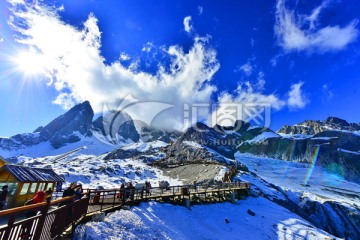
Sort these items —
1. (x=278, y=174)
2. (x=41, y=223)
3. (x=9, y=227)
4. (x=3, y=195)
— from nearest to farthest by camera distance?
(x=9, y=227) → (x=41, y=223) → (x=3, y=195) → (x=278, y=174)

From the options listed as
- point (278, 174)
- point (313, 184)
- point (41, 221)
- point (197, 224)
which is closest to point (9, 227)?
point (41, 221)

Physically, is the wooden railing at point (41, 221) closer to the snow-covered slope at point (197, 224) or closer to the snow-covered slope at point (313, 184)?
the snow-covered slope at point (197, 224)

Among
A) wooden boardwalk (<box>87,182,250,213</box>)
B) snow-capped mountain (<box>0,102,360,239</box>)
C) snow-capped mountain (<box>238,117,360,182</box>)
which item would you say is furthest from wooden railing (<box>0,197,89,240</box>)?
snow-capped mountain (<box>238,117,360,182</box>)

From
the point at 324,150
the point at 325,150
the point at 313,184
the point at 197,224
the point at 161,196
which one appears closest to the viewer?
the point at 197,224

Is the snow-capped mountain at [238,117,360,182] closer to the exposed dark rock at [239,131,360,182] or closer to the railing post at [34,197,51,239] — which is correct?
the exposed dark rock at [239,131,360,182]

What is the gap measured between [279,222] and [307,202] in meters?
26.7

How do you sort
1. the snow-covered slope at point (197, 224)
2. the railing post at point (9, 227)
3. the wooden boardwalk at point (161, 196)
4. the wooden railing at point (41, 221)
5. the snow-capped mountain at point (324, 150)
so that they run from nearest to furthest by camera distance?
the railing post at point (9, 227) < the wooden railing at point (41, 221) < the snow-covered slope at point (197, 224) < the wooden boardwalk at point (161, 196) < the snow-capped mountain at point (324, 150)

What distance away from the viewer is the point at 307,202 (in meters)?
49.6

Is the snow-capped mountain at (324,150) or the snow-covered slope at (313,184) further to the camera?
the snow-capped mountain at (324,150)

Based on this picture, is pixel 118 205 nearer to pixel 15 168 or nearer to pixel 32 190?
pixel 32 190

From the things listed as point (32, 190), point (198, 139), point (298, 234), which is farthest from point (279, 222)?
point (198, 139)

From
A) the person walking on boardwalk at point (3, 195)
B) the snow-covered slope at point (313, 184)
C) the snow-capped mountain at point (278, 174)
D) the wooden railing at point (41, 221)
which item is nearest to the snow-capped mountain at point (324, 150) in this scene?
the snow-capped mountain at point (278, 174)

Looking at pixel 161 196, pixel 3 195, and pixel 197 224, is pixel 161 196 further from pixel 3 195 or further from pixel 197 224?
pixel 3 195

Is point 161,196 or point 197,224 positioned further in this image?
point 161,196
